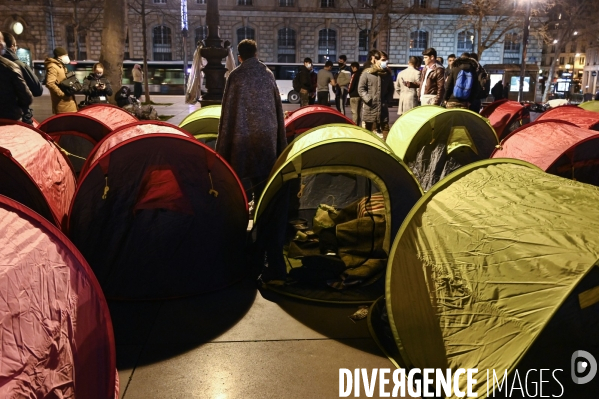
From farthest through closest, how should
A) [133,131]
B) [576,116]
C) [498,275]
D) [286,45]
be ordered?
[286,45]
[576,116]
[133,131]
[498,275]

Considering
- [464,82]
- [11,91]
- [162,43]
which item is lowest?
[11,91]

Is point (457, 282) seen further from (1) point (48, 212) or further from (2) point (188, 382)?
(1) point (48, 212)

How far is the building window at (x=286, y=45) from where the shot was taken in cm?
4722

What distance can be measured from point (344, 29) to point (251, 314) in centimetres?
4618

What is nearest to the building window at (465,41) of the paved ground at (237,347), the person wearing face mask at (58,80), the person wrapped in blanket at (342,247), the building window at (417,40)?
the building window at (417,40)

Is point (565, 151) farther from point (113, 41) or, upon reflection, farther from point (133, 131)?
point (113, 41)

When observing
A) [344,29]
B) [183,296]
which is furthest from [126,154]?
[344,29]

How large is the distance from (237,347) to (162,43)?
47.8 m

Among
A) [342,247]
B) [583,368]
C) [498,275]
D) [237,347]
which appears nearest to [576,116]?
[342,247]

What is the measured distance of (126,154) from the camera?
4.65m

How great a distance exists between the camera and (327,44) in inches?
1884

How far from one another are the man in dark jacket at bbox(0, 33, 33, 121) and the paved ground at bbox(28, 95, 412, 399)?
333 cm

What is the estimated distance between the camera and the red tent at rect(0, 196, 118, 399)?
2.32m

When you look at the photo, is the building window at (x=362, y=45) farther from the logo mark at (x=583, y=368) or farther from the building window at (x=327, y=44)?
the logo mark at (x=583, y=368)
